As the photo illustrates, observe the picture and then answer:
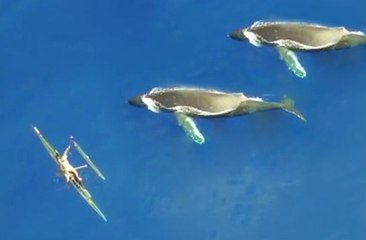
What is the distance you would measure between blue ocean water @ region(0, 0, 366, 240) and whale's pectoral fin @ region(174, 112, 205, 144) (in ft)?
0.06

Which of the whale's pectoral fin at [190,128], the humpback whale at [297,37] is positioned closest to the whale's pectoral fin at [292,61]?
the humpback whale at [297,37]

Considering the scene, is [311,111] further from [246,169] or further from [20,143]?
[20,143]

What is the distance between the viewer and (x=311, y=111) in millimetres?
2412

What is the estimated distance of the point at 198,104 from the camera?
7.99 ft

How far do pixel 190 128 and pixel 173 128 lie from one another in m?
0.05

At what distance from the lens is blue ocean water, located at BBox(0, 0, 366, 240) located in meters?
2.36

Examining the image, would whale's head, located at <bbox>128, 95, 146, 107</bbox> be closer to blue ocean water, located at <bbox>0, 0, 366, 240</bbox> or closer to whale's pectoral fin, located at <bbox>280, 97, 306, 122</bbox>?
blue ocean water, located at <bbox>0, 0, 366, 240</bbox>

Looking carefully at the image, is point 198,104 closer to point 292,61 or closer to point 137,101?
point 137,101

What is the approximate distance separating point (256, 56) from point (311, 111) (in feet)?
0.67

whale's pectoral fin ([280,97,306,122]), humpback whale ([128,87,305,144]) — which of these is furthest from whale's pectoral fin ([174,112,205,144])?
whale's pectoral fin ([280,97,306,122])

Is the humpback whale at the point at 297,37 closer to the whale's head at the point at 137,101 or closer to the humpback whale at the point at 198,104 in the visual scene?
the humpback whale at the point at 198,104

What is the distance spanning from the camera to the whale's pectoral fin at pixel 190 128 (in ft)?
7.97

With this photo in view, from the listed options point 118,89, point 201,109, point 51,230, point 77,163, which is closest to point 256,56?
point 201,109

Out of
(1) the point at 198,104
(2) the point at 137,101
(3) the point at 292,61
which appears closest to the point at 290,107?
(3) the point at 292,61
